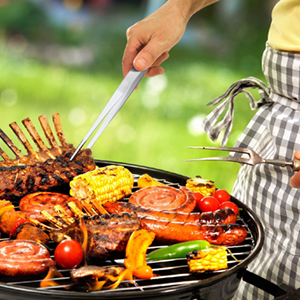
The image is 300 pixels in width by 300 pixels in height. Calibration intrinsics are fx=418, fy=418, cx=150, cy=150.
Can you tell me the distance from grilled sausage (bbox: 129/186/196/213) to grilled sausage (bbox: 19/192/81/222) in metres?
0.36

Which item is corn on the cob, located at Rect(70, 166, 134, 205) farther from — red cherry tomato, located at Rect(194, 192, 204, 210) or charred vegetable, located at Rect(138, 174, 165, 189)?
red cherry tomato, located at Rect(194, 192, 204, 210)

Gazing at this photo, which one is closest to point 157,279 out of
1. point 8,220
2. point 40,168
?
point 8,220

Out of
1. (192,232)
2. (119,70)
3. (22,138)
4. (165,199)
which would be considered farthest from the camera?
(119,70)

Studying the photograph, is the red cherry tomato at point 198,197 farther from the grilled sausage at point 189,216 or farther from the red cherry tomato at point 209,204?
the grilled sausage at point 189,216

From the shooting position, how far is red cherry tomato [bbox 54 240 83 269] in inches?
69.8

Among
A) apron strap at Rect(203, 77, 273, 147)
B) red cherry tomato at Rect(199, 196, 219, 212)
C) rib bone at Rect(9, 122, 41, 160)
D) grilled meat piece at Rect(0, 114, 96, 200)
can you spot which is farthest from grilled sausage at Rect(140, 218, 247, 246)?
rib bone at Rect(9, 122, 41, 160)

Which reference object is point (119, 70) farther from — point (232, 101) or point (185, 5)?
point (232, 101)

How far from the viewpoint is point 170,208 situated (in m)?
2.29

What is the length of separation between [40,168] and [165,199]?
804 millimetres

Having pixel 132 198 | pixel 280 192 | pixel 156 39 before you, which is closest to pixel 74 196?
pixel 132 198

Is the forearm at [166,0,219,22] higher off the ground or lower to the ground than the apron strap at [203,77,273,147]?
higher

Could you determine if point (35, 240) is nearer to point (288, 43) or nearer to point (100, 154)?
point (288, 43)

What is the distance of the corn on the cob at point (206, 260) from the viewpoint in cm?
177

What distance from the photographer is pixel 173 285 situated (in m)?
1.66
